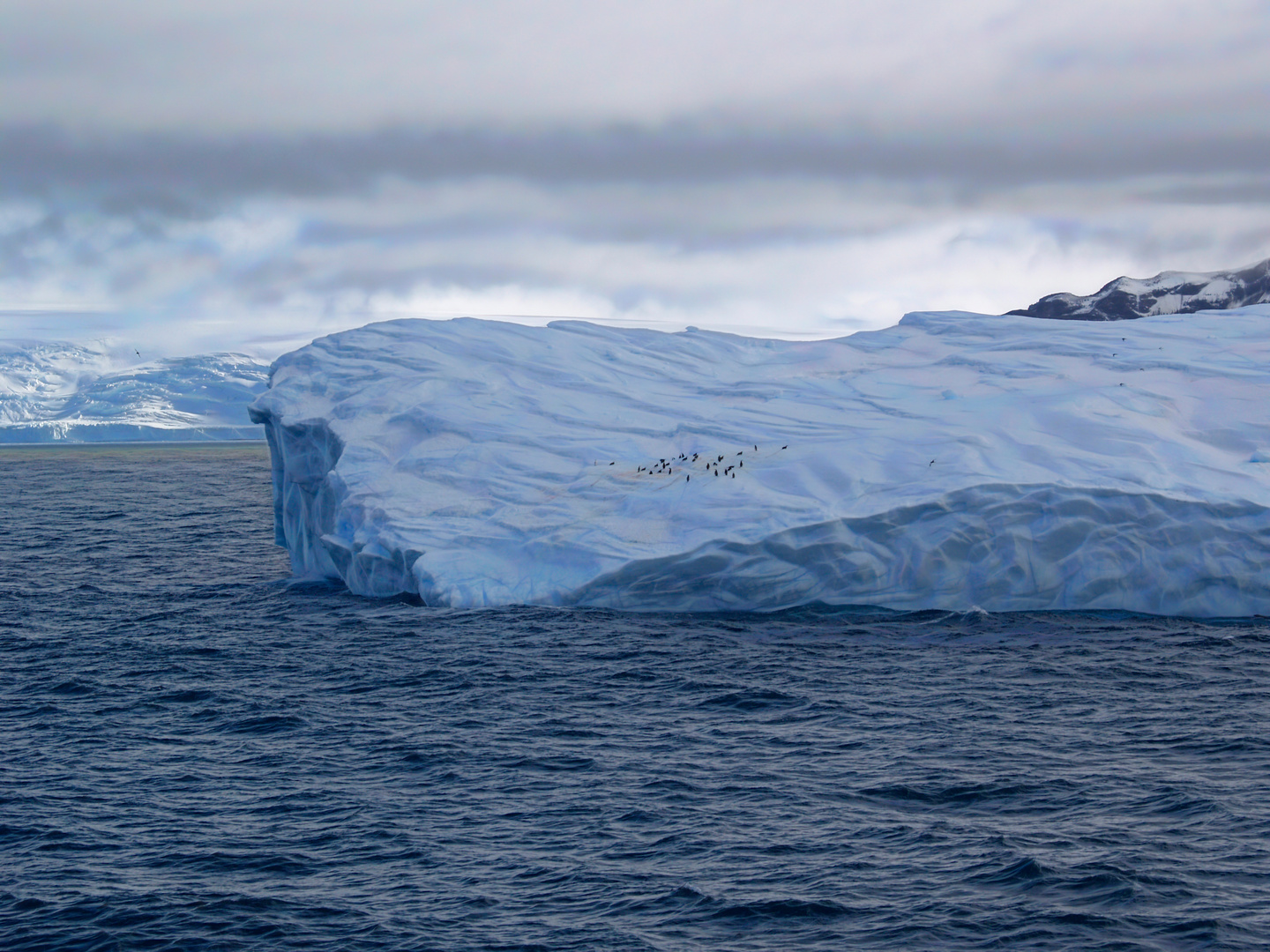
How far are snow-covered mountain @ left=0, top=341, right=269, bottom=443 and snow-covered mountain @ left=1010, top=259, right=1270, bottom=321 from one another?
91.5 metres

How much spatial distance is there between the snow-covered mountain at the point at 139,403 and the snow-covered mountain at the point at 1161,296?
91498 mm

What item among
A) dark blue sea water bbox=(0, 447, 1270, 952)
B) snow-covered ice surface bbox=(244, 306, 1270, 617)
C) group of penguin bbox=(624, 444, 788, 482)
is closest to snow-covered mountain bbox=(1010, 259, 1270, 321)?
snow-covered ice surface bbox=(244, 306, 1270, 617)

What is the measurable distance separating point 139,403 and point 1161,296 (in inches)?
4564

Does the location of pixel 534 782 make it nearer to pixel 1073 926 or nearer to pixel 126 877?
pixel 126 877

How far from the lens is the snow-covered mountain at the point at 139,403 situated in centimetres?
15412

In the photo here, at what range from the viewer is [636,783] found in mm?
14750

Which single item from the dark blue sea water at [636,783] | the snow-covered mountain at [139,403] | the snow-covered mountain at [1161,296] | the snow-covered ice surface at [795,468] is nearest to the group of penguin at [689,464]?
the snow-covered ice surface at [795,468]

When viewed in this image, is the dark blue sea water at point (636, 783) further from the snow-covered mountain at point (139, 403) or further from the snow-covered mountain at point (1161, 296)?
the snow-covered mountain at point (139, 403)

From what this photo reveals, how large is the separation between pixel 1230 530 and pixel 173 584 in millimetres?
22740

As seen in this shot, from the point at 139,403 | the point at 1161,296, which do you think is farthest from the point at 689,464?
the point at 139,403

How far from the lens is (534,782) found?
14.9 m

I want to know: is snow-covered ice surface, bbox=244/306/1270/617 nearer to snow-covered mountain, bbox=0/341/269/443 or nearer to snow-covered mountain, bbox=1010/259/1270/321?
snow-covered mountain, bbox=1010/259/1270/321

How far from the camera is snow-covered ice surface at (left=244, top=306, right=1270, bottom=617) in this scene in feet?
73.8

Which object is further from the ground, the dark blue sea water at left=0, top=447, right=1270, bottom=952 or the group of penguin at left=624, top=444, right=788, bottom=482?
the group of penguin at left=624, top=444, right=788, bottom=482
